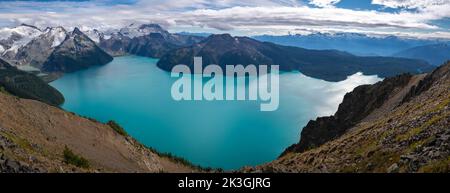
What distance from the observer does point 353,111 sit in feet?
336

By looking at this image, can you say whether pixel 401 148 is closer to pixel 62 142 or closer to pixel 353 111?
pixel 62 142

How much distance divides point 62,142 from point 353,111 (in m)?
65.2

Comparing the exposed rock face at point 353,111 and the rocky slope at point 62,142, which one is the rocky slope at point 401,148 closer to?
the exposed rock face at point 353,111

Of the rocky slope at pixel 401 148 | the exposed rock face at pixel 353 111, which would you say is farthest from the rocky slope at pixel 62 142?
the exposed rock face at pixel 353 111

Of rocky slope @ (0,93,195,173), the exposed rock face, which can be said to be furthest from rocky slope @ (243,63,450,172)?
rocky slope @ (0,93,195,173)

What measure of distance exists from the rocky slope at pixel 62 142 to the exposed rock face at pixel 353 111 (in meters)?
36.0

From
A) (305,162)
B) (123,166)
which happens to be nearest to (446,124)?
(305,162)

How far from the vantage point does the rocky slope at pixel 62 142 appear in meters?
45.0

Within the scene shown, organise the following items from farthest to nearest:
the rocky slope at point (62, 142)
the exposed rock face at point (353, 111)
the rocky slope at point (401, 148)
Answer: the exposed rock face at point (353, 111) < the rocky slope at point (62, 142) < the rocky slope at point (401, 148)

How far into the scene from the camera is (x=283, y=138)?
639ft

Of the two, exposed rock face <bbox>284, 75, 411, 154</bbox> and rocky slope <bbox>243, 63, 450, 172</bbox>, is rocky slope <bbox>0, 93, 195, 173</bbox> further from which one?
exposed rock face <bbox>284, 75, 411, 154</bbox>
